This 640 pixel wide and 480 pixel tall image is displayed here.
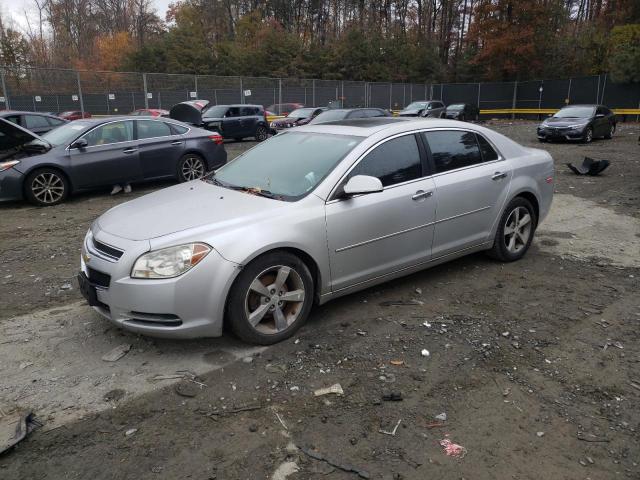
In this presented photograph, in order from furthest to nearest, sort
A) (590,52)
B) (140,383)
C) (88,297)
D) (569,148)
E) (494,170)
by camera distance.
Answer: (590,52) → (569,148) → (494,170) → (88,297) → (140,383)

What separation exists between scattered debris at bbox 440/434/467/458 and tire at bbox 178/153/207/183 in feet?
27.8

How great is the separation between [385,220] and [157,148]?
22.3 feet

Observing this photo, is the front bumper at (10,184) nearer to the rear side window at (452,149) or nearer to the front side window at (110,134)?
the front side window at (110,134)

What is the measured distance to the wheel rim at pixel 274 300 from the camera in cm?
367

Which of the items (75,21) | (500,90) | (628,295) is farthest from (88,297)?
(75,21)

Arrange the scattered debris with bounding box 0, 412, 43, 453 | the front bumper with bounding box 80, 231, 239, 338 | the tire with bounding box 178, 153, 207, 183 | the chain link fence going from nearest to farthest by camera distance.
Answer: the scattered debris with bounding box 0, 412, 43, 453 < the front bumper with bounding box 80, 231, 239, 338 < the tire with bounding box 178, 153, 207, 183 < the chain link fence

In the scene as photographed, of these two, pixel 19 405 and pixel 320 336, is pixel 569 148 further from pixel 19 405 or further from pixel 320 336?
pixel 19 405

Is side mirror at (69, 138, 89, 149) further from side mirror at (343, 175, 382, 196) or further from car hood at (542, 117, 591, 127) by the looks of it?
car hood at (542, 117, 591, 127)

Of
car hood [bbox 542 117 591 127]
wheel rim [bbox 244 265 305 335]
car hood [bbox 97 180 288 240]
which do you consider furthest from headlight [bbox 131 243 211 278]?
car hood [bbox 542 117 591 127]

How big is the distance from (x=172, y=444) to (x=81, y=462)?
0.46 m

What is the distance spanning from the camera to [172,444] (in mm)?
2793

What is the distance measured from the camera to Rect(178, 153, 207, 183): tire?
33.6ft

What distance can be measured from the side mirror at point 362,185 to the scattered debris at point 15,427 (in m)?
2.54

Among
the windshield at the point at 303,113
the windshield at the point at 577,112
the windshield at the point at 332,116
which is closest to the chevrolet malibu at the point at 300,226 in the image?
the windshield at the point at 332,116
